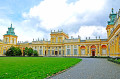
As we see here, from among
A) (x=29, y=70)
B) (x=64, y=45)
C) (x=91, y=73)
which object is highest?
(x=64, y=45)

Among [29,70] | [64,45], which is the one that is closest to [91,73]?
[29,70]

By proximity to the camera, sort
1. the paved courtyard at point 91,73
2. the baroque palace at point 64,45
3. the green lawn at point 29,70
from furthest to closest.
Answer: the baroque palace at point 64,45, the paved courtyard at point 91,73, the green lawn at point 29,70

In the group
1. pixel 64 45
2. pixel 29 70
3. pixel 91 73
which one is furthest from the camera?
pixel 64 45

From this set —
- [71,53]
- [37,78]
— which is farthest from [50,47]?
[37,78]

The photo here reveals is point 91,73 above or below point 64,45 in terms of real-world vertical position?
below

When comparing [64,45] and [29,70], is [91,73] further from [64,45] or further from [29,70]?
[64,45]

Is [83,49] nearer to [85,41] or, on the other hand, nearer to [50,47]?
[85,41]

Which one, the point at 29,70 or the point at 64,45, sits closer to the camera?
the point at 29,70

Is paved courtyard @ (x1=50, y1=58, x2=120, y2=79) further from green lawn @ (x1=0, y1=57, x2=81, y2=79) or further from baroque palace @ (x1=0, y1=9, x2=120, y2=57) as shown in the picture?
baroque palace @ (x1=0, y1=9, x2=120, y2=57)

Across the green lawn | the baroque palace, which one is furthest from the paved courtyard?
the baroque palace

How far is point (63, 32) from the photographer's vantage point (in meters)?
64.9

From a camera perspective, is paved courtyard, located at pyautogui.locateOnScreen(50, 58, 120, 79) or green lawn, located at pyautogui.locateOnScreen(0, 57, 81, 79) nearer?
green lawn, located at pyautogui.locateOnScreen(0, 57, 81, 79)

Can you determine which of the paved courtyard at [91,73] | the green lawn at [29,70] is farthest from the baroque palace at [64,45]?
the green lawn at [29,70]

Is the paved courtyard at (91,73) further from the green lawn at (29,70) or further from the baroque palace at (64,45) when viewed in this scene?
the baroque palace at (64,45)
